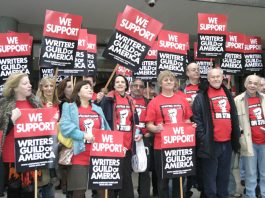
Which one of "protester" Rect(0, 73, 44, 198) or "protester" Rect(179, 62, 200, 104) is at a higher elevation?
"protester" Rect(179, 62, 200, 104)

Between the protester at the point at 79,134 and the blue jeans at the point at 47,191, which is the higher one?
the protester at the point at 79,134

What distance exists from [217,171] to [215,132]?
57cm

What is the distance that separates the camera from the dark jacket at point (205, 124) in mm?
4676

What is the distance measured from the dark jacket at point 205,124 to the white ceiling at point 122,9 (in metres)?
4.43

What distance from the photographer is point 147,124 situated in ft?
15.5

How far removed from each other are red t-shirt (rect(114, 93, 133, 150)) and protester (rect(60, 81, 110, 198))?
0.57m

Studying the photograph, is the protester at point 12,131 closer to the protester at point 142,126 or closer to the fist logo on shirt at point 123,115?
the fist logo on shirt at point 123,115

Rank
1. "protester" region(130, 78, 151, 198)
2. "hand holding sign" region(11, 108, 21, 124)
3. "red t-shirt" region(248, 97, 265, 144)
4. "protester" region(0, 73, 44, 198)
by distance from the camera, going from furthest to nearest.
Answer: "protester" region(130, 78, 151, 198) → "red t-shirt" region(248, 97, 265, 144) → "protester" region(0, 73, 44, 198) → "hand holding sign" region(11, 108, 21, 124)

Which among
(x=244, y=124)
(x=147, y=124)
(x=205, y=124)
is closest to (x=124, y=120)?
(x=147, y=124)

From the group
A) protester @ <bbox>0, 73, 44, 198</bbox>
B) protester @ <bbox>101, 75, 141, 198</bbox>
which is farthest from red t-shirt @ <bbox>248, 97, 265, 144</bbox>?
protester @ <bbox>0, 73, 44, 198</bbox>

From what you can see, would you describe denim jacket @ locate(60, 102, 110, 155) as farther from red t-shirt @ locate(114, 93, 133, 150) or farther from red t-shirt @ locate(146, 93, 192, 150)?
red t-shirt @ locate(146, 93, 192, 150)

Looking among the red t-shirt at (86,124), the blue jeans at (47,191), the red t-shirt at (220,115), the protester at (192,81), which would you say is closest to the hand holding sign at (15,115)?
the red t-shirt at (86,124)

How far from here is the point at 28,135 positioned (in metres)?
3.75

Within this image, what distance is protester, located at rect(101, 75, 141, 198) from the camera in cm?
479
